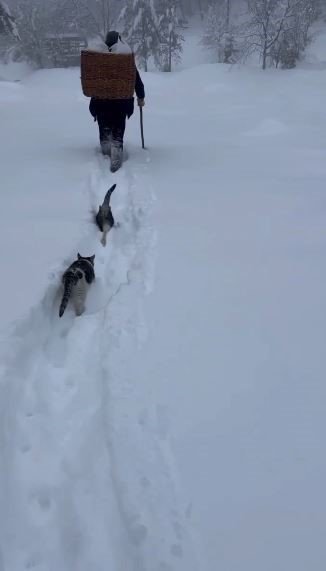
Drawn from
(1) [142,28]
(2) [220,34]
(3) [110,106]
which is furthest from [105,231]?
(2) [220,34]

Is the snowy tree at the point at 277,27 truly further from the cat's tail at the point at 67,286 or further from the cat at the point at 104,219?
the cat's tail at the point at 67,286

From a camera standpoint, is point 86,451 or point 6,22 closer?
point 86,451

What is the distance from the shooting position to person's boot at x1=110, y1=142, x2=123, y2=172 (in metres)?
7.57

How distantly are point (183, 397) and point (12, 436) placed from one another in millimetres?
1040

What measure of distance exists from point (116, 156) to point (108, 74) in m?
1.37

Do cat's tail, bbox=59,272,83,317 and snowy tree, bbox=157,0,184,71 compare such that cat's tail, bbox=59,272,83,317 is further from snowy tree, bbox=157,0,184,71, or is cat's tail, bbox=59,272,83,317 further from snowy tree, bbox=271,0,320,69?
snowy tree, bbox=157,0,184,71

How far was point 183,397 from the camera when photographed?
278cm

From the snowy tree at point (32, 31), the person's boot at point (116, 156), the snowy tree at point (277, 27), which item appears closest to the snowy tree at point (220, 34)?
the snowy tree at point (277, 27)

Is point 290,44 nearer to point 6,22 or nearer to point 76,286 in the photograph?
point 6,22

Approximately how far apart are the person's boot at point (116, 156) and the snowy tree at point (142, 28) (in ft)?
76.8

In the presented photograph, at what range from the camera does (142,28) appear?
1080 inches

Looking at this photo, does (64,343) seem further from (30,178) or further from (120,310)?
(30,178)

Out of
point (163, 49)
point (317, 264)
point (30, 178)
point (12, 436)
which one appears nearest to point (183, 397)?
point (12, 436)

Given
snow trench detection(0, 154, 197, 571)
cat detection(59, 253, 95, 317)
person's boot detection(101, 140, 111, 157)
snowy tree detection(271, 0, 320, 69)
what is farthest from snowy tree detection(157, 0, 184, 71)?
snow trench detection(0, 154, 197, 571)
